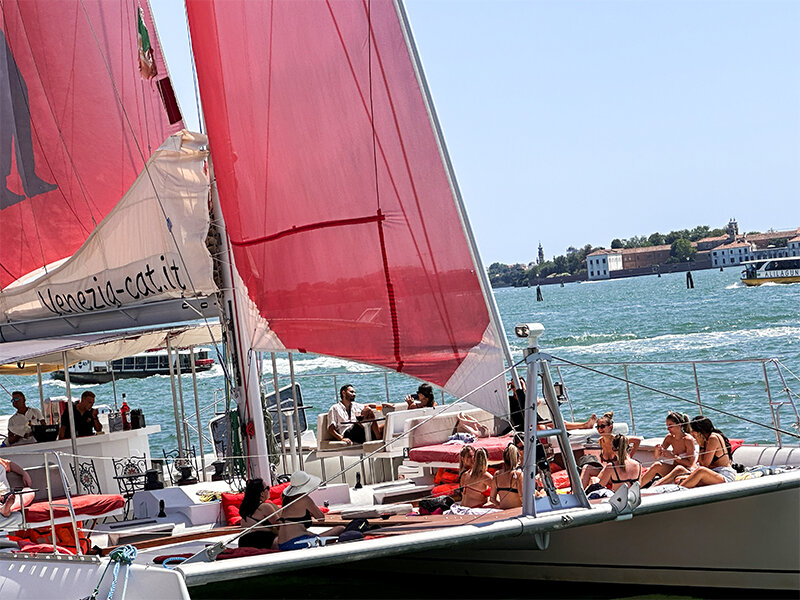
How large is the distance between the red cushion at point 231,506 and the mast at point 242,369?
27 cm

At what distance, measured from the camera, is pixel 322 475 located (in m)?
12.2

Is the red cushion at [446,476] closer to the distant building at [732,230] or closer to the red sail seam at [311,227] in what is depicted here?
the red sail seam at [311,227]

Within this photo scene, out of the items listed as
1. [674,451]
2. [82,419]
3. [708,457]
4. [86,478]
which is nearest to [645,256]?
[82,419]

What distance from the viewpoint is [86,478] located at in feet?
38.3

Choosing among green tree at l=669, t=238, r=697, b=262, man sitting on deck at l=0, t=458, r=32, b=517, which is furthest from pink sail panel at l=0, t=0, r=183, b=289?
green tree at l=669, t=238, r=697, b=262

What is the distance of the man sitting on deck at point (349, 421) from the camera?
12367 mm

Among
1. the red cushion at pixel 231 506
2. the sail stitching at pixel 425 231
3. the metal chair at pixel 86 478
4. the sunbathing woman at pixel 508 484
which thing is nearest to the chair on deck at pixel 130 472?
the metal chair at pixel 86 478

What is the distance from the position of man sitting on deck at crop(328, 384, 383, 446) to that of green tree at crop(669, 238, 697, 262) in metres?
136

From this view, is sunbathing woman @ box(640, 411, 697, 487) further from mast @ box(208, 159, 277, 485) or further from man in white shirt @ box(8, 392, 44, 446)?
man in white shirt @ box(8, 392, 44, 446)

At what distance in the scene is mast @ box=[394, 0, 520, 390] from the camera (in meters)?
7.91

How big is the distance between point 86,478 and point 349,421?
2862 millimetres

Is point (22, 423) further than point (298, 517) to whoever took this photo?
Yes

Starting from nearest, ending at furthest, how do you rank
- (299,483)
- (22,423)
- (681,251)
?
(299,483), (22,423), (681,251)

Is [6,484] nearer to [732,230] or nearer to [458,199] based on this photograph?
[458,199]
